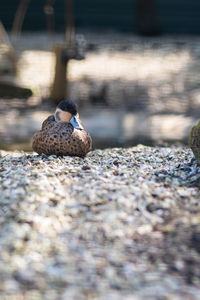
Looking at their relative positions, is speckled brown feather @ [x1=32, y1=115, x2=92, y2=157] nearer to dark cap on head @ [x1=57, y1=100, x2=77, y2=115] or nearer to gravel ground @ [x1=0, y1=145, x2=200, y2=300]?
dark cap on head @ [x1=57, y1=100, x2=77, y2=115]

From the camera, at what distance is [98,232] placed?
7.55 feet

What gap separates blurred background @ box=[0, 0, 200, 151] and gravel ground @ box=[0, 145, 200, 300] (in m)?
1.98

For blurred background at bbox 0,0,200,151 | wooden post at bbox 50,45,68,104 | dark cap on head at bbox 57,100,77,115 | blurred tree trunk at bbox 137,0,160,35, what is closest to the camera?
dark cap on head at bbox 57,100,77,115

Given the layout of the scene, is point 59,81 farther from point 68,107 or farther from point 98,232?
point 98,232

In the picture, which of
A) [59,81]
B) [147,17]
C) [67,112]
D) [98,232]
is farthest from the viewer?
[147,17]

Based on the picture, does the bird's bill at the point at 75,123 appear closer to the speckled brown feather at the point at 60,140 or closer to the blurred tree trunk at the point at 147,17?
the speckled brown feather at the point at 60,140

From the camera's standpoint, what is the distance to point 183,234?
7.58 ft

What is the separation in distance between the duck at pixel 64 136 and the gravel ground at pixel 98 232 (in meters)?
0.29

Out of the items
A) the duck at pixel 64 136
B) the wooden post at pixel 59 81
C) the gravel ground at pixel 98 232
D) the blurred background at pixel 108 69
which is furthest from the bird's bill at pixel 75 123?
the wooden post at pixel 59 81

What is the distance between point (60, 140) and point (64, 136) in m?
0.04

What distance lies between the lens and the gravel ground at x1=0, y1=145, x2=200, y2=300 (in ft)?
6.38

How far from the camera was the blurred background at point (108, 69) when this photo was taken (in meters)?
5.78

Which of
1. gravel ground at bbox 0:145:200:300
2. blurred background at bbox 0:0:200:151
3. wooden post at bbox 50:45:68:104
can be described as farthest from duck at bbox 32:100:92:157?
wooden post at bbox 50:45:68:104

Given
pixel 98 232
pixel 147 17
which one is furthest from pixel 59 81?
pixel 147 17
